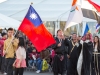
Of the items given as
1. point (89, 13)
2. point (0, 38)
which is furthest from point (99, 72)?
point (0, 38)

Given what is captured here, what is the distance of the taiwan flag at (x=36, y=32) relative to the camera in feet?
22.7

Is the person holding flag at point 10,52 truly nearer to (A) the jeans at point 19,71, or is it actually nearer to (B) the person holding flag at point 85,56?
(A) the jeans at point 19,71

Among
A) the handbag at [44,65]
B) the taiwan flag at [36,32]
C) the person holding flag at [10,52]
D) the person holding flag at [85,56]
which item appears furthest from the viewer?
the handbag at [44,65]

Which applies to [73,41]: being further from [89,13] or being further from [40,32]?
[40,32]

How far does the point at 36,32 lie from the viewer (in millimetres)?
6992

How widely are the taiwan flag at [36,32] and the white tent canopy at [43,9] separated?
9.29m

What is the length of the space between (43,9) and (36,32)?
11848mm

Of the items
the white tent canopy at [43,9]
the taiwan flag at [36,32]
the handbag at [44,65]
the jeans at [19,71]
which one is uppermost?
the white tent canopy at [43,9]

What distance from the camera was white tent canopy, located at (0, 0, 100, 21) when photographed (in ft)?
56.4

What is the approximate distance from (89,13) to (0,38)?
5123 mm

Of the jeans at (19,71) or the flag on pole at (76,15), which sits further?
the jeans at (19,71)

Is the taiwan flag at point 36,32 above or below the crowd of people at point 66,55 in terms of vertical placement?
above

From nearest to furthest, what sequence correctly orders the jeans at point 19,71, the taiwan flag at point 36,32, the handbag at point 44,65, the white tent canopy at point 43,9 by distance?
the taiwan flag at point 36,32
the jeans at point 19,71
the handbag at point 44,65
the white tent canopy at point 43,9

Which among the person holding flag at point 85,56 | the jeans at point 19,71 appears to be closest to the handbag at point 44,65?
the jeans at point 19,71
